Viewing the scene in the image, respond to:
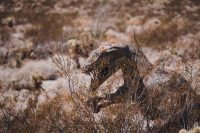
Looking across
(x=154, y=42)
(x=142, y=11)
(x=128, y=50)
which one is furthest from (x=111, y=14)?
(x=128, y=50)

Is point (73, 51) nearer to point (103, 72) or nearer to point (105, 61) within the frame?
point (103, 72)

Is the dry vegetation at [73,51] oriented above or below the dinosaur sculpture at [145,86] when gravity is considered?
below

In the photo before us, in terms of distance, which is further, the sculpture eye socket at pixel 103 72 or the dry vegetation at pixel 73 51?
the sculpture eye socket at pixel 103 72

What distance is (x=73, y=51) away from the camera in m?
21.2

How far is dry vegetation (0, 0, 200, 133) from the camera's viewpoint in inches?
495

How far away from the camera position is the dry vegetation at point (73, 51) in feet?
41.3

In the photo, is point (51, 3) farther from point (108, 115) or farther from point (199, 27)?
point (108, 115)

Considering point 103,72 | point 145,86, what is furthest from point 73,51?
point 145,86

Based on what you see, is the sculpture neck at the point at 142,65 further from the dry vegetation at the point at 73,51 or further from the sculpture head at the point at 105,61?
the dry vegetation at the point at 73,51

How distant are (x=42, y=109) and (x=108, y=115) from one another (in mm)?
2388

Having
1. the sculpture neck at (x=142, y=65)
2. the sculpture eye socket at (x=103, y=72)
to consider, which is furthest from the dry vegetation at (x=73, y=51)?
the sculpture neck at (x=142, y=65)

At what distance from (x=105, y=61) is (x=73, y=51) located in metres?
8.22

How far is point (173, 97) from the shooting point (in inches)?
503

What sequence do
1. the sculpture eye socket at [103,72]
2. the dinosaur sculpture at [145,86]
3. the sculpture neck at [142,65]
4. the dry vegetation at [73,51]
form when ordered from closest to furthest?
the dry vegetation at [73,51] < the dinosaur sculpture at [145,86] < the sculpture eye socket at [103,72] < the sculpture neck at [142,65]
